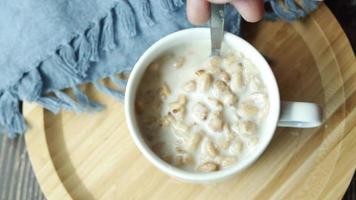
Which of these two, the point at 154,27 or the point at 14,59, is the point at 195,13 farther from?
the point at 14,59

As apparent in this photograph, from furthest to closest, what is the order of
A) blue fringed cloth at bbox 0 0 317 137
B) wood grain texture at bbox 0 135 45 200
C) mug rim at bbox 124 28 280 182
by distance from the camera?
1. wood grain texture at bbox 0 135 45 200
2. blue fringed cloth at bbox 0 0 317 137
3. mug rim at bbox 124 28 280 182

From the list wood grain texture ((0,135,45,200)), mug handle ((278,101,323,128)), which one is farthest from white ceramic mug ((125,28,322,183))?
wood grain texture ((0,135,45,200))

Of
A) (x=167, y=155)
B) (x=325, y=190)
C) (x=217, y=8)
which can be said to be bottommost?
(x=325, y=190)

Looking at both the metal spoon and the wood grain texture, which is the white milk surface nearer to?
the metal spoon

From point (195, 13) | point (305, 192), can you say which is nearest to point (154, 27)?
point (195, 13)

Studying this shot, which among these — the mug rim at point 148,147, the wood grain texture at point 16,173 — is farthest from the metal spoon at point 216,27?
the wood grain texture at point 16,173

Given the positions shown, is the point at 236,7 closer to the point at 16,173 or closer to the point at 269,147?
the point at 269,147
